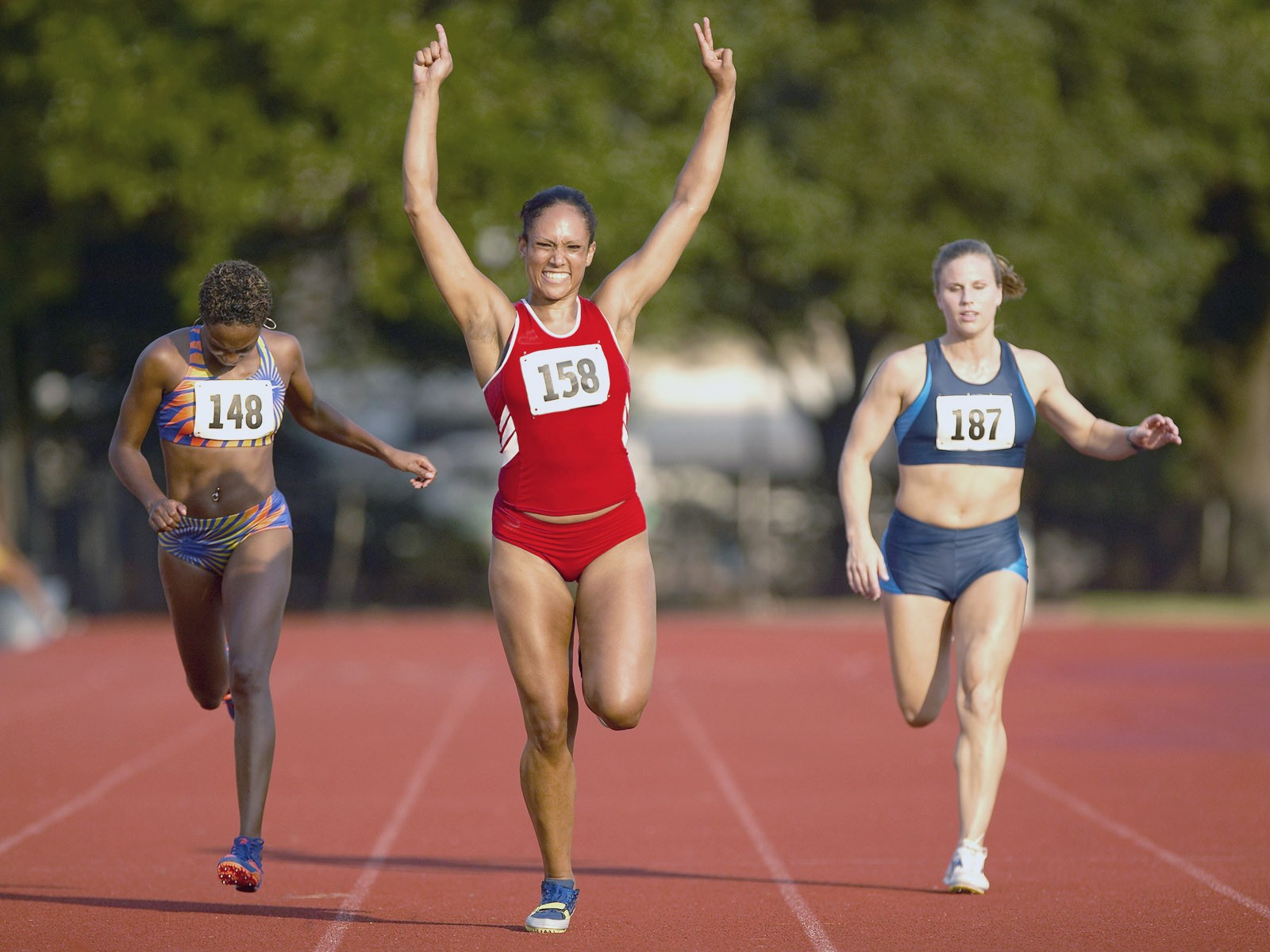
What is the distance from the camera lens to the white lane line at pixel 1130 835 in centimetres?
640

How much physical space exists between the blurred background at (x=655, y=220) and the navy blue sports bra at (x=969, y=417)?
1495 cm

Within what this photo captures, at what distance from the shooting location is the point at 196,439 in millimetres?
6316

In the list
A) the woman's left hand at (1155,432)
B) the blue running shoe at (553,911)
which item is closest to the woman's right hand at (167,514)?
the blue running shoe at (553,911)

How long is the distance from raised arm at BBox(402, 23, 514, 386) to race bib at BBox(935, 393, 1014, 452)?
1831 mm

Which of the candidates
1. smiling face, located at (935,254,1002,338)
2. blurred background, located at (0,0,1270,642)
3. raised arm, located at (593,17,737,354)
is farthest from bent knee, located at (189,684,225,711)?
blurred background, located at (0,0,1270,642)

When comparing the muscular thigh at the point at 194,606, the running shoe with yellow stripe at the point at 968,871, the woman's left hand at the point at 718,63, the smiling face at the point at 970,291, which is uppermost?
the woman's left hand at the point at 718,63

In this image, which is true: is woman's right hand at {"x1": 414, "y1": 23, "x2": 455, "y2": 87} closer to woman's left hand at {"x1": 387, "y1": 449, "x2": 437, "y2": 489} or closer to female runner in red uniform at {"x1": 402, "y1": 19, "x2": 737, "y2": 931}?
female runner in red uniform at {"x1": 402, "y1": 19, "x2": 737, "y2": 931}

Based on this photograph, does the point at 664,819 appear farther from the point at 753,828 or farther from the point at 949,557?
the point at 949,557

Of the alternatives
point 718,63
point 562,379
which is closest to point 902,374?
point 718,63

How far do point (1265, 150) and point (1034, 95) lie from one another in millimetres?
4291

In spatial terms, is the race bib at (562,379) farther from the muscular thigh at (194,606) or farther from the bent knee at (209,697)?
the bent knee at (209,697)

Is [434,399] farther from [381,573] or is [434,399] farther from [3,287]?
[3,287]

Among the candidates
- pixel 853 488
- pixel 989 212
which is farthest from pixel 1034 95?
pixel 853 488

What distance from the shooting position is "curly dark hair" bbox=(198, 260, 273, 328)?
6.09 metres
